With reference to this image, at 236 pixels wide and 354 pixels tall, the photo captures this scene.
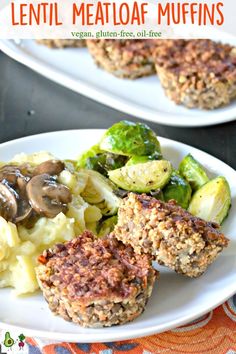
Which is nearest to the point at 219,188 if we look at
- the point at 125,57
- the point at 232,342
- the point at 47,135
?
the point at 232,342

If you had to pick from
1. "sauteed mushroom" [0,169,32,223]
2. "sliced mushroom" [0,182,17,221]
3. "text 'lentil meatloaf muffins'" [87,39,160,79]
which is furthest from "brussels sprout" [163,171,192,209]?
"text 'lentil meatloaf muffins'" [87,39,160,79]

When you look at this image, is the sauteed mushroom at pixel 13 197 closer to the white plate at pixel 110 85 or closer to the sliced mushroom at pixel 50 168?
the sliced mushroom at pixel 50 168

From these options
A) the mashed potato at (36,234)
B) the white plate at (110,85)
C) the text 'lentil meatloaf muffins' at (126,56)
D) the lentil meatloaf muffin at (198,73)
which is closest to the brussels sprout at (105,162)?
the mashed potato at (36,234)

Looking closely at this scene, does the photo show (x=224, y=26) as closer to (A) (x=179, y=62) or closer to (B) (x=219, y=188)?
(A) (x=179, y=62)

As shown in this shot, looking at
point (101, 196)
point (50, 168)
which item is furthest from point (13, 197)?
point (101, 196)

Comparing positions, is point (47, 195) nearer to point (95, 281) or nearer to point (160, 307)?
point (95, 281)

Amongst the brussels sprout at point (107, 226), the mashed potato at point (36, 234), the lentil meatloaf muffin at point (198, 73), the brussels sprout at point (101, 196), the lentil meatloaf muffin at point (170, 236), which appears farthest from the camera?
the lentil meatloaf muffin at point (198, 73)
